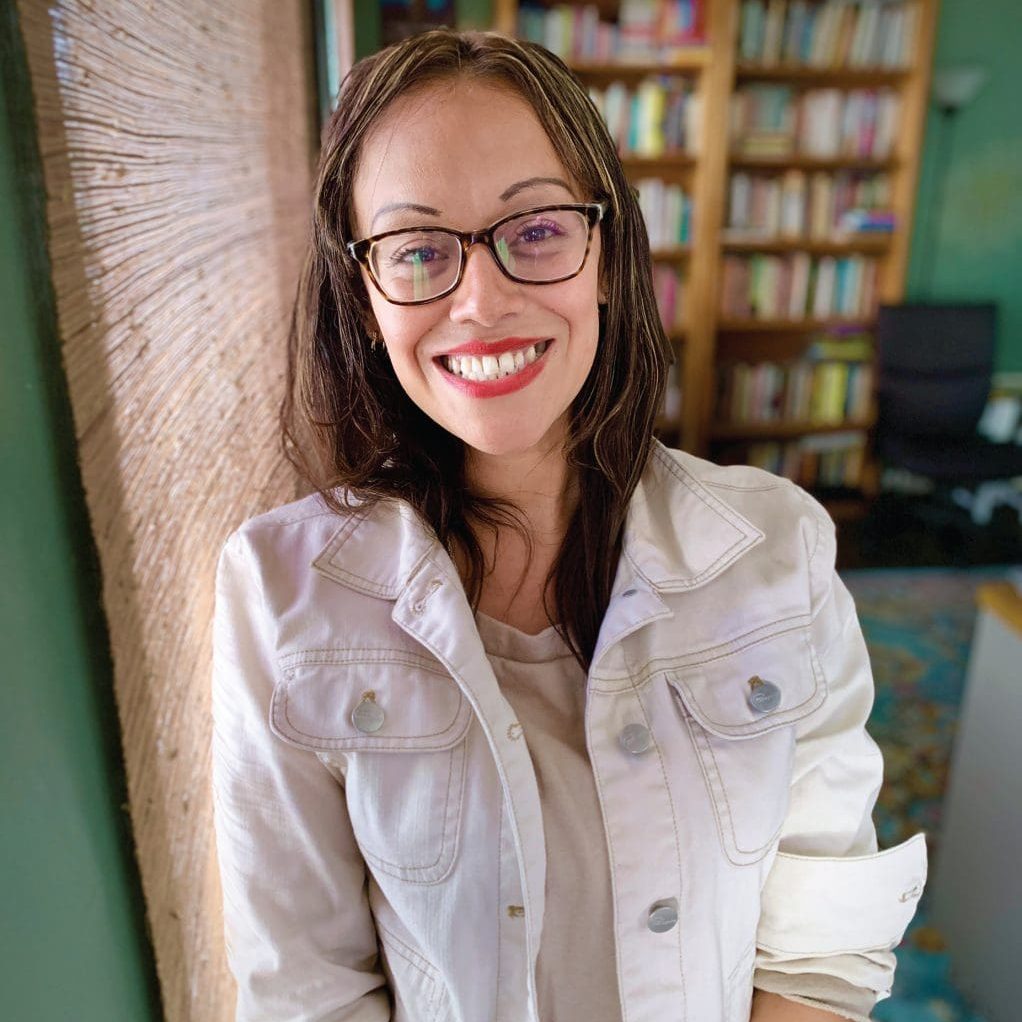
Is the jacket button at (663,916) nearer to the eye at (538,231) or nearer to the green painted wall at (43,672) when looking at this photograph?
the green painted wall at (43,672)

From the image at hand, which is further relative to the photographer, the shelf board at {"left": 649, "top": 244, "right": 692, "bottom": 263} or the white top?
the shelf board at {"left": 649, "top": 244, "right": 692, "bottom": 263}

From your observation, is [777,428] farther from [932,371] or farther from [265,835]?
[265,835]

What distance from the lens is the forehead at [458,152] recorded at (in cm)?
71

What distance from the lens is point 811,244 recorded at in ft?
13.8

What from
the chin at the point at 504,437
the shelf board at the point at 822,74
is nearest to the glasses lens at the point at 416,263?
the chin at the point at 504,437

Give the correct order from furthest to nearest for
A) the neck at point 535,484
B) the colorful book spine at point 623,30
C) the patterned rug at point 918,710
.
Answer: the colorful book spine at point 623,30, the patterned rug at point 918,710, the neck at point 535,484

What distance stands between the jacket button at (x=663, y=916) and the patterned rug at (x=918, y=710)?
134 centimetres

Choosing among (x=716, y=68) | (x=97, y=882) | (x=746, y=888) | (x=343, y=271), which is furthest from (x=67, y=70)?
(x=716, y=68)

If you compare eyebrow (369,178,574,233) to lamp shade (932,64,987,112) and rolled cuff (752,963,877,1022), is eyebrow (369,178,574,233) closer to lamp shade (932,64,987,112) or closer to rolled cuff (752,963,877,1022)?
rolled cuff (752,963,877,1022)

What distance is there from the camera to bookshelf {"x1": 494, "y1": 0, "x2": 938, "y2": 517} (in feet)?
12.5

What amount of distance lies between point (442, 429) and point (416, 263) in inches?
9.3

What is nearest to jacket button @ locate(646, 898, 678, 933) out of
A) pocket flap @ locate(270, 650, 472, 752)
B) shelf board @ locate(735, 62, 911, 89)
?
pocket flap @ locate(270, 650, 472, 752)

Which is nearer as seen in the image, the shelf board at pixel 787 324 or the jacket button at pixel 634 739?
the jacket button at pixel 634 739

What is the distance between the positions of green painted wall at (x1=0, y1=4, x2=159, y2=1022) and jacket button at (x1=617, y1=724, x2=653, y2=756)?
1.46ft
